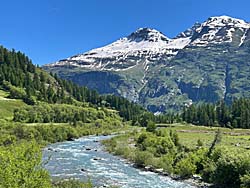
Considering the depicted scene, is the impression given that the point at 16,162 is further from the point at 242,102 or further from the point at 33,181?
the point at 242,102

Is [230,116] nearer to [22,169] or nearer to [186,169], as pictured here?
[186,169]

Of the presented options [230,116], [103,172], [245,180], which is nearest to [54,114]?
[230,116]

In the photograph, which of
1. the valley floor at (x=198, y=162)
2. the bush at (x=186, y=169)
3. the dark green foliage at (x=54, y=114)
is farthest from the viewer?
the dark green foliage at (x=54, y=114)

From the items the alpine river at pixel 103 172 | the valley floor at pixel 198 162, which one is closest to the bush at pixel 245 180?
the valley floor at pixel 198 162

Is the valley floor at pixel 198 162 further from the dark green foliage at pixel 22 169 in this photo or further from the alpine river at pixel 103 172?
the dark green foliage at pixel 22 169

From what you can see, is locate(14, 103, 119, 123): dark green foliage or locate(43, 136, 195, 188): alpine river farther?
locate(14, 103, 119, 123): dark green foliage

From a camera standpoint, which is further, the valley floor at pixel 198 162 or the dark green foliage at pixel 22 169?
the valley floor at pixel 198 162

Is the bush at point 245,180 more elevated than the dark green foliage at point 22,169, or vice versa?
the dark green foliage at point 22,169

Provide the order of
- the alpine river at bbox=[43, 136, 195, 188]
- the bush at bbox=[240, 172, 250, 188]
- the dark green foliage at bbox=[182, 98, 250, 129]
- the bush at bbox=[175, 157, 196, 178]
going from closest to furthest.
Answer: the bush at bbox=[240, 172, 250, 188]
the alpine river at bbox=[43, 136, 195, 188]
the bush at bbox=[175, 157, 196, 178]
the dark green foliage at bbox=[182, 98, 250, 129]

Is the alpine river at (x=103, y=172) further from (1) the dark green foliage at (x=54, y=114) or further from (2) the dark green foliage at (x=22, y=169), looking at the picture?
(1) the dark green foliage at (x=54, y=114)

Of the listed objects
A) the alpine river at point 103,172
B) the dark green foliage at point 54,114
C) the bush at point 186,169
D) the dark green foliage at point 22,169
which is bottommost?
the alpine river at point 103,172

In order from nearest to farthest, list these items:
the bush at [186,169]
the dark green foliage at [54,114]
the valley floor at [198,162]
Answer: the valley floor at [198,162] → the bush at [186,169] → the dark green foliage at [54,114]

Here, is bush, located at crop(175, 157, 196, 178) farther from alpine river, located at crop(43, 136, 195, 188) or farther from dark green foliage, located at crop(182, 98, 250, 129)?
dark green foliage, located at crop(182, 98, 250, 129)

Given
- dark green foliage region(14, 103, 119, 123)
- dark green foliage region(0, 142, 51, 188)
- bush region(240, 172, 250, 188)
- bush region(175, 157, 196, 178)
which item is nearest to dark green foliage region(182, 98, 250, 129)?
dark green foliage region(14, 103, 119, 123)
